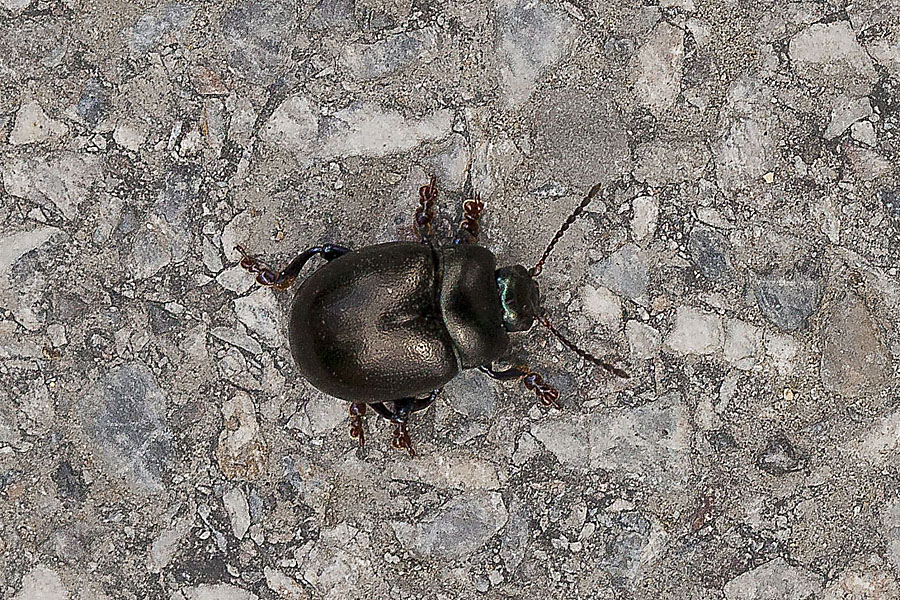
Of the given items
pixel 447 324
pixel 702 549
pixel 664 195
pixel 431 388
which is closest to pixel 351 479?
pixel 431 388

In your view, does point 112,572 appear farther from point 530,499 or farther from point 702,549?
point 702,549

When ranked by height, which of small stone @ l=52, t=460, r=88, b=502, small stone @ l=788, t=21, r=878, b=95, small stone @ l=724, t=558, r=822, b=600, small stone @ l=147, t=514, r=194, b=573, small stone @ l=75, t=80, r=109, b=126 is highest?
small stone @ l=788, t=21, r=878, b=95

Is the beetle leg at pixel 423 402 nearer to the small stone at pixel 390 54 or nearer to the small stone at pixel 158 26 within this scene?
the small stone at pixel 390 54

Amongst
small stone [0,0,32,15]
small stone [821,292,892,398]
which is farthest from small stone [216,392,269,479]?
small stone [821,292,892,398]

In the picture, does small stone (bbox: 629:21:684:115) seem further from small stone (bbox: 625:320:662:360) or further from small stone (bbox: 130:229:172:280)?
small stone (bbox: 130:229:172:280)

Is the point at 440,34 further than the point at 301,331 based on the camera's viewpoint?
Yes

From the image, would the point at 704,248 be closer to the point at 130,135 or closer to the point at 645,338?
the point at 645,338

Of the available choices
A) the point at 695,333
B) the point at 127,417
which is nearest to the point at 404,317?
the point at 695,333
